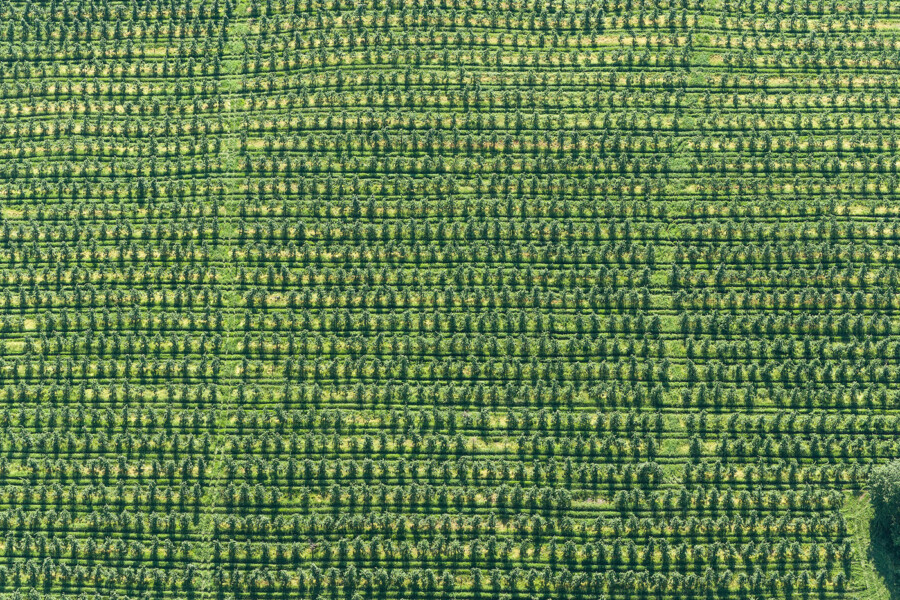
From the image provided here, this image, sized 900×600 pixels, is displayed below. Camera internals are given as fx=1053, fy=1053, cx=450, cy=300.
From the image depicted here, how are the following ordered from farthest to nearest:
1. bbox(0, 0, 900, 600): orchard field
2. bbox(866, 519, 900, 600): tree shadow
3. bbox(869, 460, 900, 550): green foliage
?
bbox(0, 0, 900, 600): orchard field
bbox(866, 519, 900, 600): tree shadow
bbox(869, 460, 900, 550): green foliage

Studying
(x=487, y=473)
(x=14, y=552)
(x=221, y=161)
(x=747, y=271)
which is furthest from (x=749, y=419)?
(x=14, y=552)

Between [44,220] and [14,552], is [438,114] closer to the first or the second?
[44,220]

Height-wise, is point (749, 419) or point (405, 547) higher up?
point (749, 419)

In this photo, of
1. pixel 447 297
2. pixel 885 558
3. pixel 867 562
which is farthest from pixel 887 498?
pixel 447 297

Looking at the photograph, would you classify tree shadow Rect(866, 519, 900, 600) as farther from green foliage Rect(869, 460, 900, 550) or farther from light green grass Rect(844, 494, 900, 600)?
green foliage Rect(869, 460, 900, 550)

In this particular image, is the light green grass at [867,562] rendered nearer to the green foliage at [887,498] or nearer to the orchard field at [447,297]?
the orchard field at [447,297]

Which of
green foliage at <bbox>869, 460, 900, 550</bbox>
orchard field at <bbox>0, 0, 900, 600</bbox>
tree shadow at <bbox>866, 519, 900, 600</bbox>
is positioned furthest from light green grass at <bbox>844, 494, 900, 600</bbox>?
green foliage at <bbox>869, 460, 900, 550</bbox>
